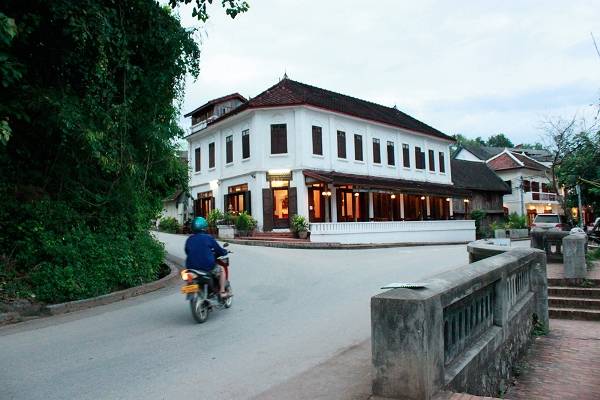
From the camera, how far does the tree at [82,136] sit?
8.23 meters

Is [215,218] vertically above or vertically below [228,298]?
above

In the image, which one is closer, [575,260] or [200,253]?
[200,253]

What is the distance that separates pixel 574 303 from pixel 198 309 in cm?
704

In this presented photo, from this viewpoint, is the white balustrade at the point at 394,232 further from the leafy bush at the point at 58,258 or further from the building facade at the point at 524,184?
the building facade at the point at 524,184

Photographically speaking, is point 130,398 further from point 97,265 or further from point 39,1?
point 39,1

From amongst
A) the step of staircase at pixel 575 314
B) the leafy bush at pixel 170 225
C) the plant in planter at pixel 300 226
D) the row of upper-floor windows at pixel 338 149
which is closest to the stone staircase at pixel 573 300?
the step of staircase at pixel 575 314

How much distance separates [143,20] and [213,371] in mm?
7781

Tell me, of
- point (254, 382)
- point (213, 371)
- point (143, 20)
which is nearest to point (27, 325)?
point (213, 371)

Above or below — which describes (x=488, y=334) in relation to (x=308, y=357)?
above

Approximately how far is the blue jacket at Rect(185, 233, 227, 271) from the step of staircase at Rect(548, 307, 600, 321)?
21.2ft

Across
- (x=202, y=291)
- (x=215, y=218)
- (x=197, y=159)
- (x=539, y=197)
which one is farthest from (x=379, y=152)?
(x=539, y=197)

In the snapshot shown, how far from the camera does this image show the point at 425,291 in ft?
11.3

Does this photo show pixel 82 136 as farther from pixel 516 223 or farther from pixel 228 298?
pixel 516 223

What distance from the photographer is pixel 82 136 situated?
27.6 feet
